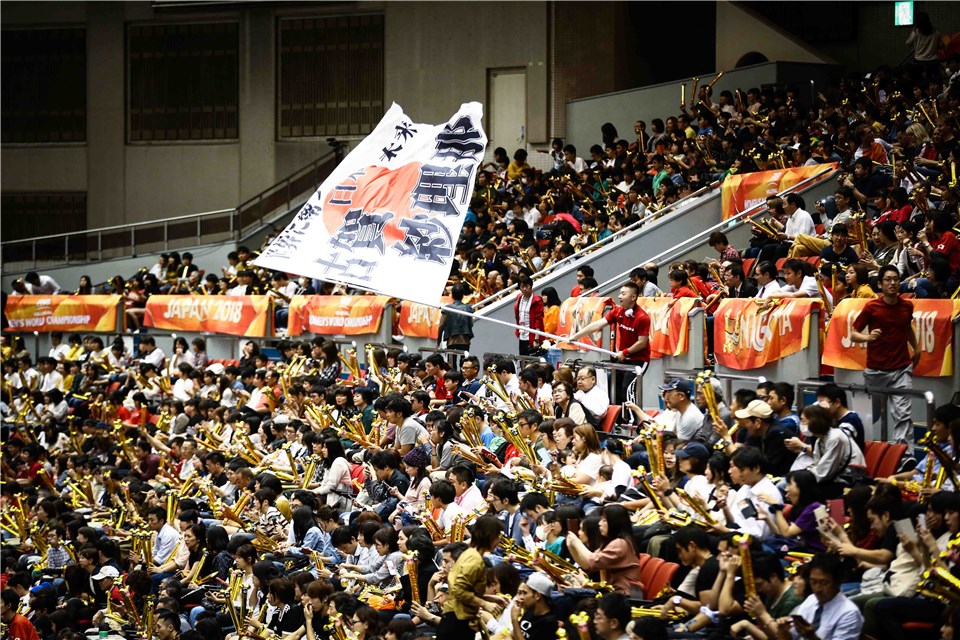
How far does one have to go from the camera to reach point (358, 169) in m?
13.2

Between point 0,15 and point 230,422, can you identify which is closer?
point 230,422

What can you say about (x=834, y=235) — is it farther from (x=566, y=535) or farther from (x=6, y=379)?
(x=6, y=379)

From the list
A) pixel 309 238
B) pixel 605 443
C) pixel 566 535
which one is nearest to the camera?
pixel 566 535

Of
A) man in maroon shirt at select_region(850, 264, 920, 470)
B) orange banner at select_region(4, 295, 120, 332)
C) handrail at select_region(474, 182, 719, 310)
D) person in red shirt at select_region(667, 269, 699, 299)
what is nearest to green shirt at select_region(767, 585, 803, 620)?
man in maroon shirt at select_region(850, 264, 920, 470)

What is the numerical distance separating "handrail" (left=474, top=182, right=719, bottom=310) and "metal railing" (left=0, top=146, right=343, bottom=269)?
1143cm

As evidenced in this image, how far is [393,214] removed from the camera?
12.7 meters

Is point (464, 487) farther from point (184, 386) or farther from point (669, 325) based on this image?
point (184, 386)

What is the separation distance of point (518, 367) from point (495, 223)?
23.9ft

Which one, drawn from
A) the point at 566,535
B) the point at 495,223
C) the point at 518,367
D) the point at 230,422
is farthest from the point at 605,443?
the point at 495,223

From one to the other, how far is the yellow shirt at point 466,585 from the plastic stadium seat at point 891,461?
2.79 meters

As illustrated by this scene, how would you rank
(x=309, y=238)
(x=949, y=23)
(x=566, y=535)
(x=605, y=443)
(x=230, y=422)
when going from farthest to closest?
(x=949, y=23)
(x=230, y=422)
(x=309, y=238)
(x=605, y=443)
(x=566, y=535)

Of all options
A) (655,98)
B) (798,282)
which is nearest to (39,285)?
(655,98)

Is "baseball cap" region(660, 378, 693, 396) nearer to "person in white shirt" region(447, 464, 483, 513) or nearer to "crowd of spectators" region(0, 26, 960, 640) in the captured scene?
"crowd of spectators" region(0, 26, 960, 640)

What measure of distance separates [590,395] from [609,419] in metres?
0.27
